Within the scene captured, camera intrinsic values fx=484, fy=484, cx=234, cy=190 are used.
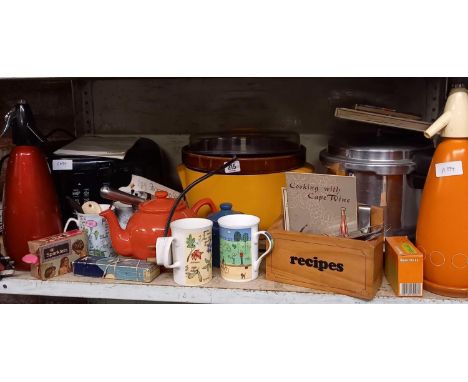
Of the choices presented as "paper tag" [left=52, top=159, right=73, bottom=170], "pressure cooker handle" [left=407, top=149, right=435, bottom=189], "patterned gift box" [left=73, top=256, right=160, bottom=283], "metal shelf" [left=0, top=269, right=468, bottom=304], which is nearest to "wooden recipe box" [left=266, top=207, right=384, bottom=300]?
"metal shelf" [left=0, top=269, right=468, bottom=304]

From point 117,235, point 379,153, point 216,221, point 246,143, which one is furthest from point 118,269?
point 379,153

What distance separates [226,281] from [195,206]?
18cm

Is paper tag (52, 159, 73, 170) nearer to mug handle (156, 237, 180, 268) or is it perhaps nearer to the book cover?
mug handle (156, 237, 180, 268)

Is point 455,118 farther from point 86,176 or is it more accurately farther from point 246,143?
point 86,176

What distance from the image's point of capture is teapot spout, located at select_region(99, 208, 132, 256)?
3.21ft

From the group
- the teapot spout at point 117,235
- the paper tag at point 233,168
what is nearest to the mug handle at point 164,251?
the teapot spout at point 117,235

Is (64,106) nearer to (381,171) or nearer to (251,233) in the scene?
(251,233)

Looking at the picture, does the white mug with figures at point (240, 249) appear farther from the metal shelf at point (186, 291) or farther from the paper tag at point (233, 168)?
the paper tag at point (233, 168)

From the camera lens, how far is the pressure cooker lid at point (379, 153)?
968 millimetres

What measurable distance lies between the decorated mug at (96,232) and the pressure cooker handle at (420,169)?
64cm

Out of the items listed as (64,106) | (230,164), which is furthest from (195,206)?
(64,106)

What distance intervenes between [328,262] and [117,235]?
42 centimetres

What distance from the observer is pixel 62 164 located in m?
1.08

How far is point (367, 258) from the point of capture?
84 centimetres
